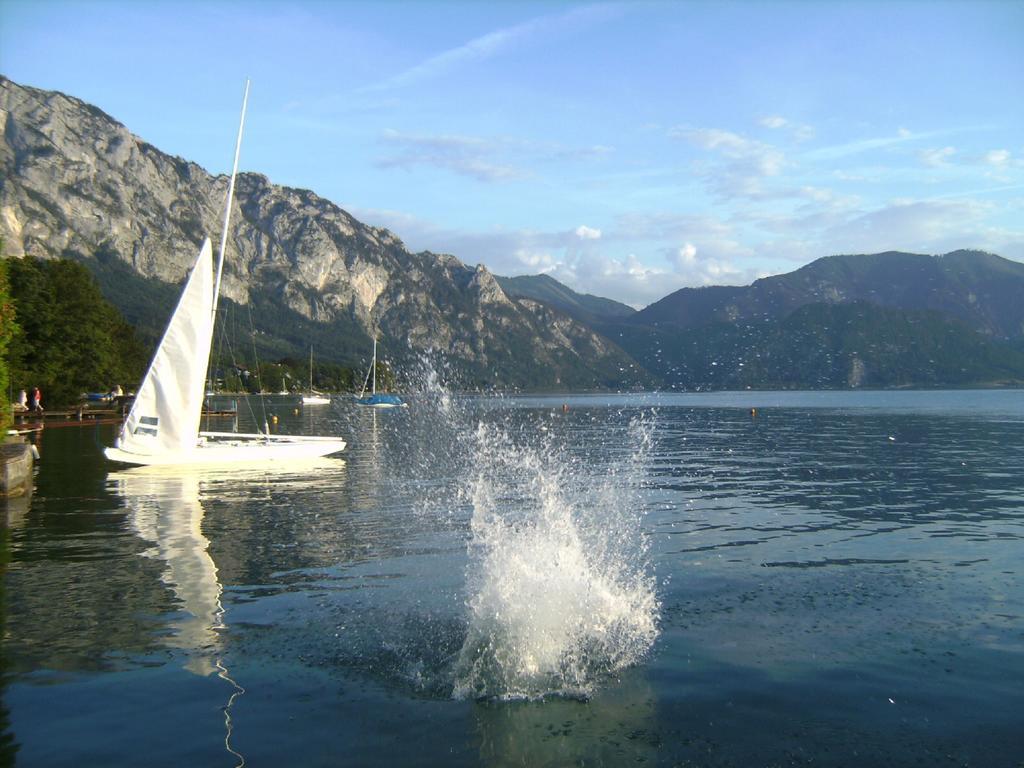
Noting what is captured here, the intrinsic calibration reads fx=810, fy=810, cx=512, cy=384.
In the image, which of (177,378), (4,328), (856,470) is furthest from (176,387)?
(856,470)

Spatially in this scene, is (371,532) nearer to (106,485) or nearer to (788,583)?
(788,583)

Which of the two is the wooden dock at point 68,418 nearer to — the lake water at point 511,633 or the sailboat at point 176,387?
the sailboat at point 176,387

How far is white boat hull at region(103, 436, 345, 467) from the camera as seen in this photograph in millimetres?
36125

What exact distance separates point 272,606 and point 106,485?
67.1 feet

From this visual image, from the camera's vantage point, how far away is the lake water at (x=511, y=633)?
9.27 metres

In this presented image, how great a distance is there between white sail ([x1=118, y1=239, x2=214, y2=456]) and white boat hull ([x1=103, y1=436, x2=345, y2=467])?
360 mm

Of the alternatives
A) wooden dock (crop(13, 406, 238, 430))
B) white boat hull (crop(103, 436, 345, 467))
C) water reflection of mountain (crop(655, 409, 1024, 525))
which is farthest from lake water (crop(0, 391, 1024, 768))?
wooden dock (crop(13, 406, 238, 430))

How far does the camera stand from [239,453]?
3931 cm

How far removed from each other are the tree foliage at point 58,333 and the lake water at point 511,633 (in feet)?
157

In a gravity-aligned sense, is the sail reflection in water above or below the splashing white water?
below

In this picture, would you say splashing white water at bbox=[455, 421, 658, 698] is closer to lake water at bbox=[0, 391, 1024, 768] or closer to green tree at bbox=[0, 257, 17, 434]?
lake water at bbox=[0, 391, 1024, 768]

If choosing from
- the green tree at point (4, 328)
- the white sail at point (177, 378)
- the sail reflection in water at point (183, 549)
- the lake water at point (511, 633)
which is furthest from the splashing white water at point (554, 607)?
the white sail at point (177, 378)

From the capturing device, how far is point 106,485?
31.5m

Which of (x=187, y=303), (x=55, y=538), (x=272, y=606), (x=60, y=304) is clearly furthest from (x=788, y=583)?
(x=60, y=304)
